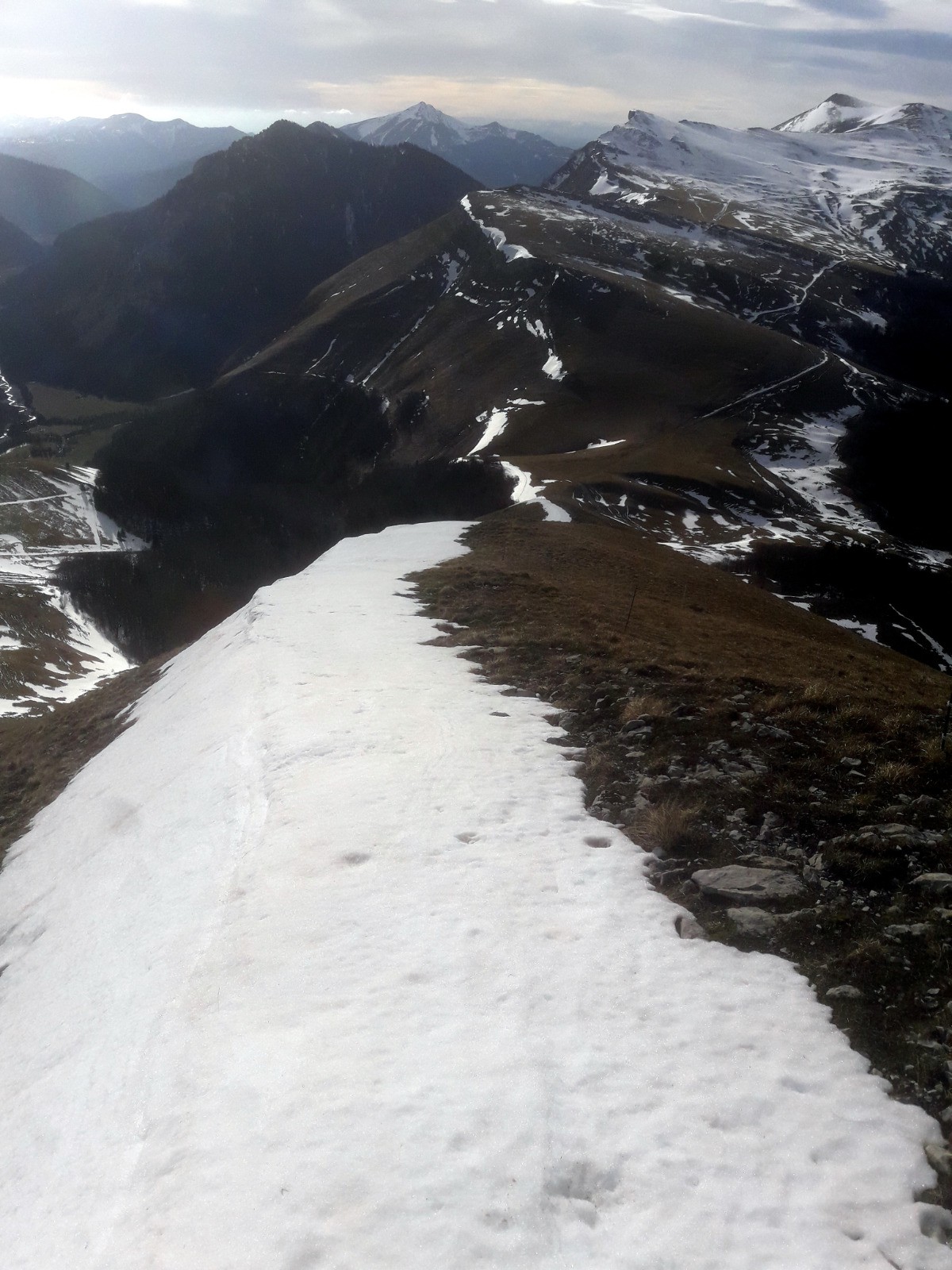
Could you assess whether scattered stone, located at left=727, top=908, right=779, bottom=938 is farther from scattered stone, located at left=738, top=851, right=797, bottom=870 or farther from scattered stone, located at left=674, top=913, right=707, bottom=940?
scattered stone, located at left=738, top=851, right=797, bottom=870

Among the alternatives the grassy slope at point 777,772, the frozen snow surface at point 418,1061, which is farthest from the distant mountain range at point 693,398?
the frozen snow surface at point 418,1061

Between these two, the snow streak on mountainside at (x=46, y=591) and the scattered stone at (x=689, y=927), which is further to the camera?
the snow streak on mountainside at (x=46, y=591)

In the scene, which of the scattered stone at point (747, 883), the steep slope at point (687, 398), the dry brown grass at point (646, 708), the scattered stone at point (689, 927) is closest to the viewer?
the scattered stone at point (689, 927)

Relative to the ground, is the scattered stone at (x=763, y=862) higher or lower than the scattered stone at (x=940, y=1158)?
lower

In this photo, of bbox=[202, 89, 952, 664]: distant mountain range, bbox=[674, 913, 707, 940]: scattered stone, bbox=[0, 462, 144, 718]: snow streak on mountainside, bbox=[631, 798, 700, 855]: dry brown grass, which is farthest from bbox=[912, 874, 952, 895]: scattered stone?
bbox=[202, 89, 952, 664]: distant mountain range

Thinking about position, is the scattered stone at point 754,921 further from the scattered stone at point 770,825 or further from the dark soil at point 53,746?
the dark soil at point 53,746

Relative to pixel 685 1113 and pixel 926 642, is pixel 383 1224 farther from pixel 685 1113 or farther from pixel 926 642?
pixel 926 642

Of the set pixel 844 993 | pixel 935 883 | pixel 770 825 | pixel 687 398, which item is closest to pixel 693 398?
pixel 687 398
